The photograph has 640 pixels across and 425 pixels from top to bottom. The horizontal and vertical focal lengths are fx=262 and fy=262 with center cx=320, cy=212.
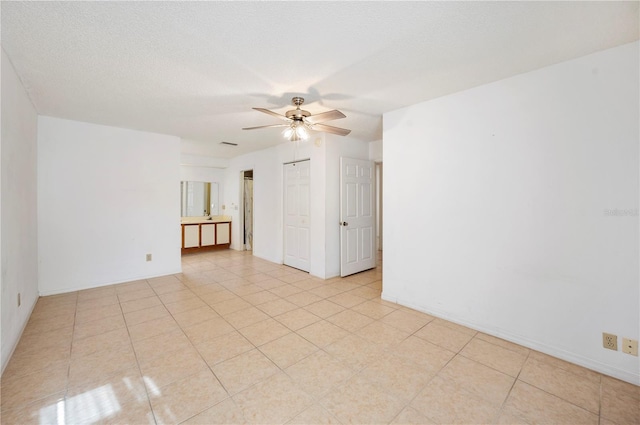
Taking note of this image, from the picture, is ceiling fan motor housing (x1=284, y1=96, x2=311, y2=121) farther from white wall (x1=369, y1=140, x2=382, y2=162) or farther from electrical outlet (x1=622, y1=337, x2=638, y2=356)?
electrical outlet (x1=622, y1=337, x2=638, y2=356)

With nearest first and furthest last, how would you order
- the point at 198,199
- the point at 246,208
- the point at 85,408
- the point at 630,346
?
1. the point at 85,408
2. the point at 630,346
3. the point at 246,208
4. the point at 198,199

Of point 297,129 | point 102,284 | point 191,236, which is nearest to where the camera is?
point 297,129

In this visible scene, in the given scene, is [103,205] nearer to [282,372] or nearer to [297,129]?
[297,129]

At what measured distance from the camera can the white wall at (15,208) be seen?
215cm

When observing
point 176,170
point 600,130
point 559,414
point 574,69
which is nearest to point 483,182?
point 600,130

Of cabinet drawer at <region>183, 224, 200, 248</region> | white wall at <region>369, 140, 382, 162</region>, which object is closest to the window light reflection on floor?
white wall at <region>369, 140, 382, 162</region>

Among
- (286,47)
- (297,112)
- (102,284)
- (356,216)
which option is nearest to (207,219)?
(102,284)

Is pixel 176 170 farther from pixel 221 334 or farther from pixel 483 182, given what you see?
pixel 483 182

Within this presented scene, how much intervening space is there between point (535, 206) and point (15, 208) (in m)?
4.81

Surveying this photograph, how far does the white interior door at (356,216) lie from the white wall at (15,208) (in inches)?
149

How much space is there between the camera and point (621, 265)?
6.44 feet

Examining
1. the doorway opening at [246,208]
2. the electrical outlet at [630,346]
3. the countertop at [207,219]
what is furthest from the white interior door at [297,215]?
the electrical outlet at [630,346]

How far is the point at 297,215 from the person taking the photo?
5.06m

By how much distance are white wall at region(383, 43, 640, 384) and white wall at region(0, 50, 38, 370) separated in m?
3.82
